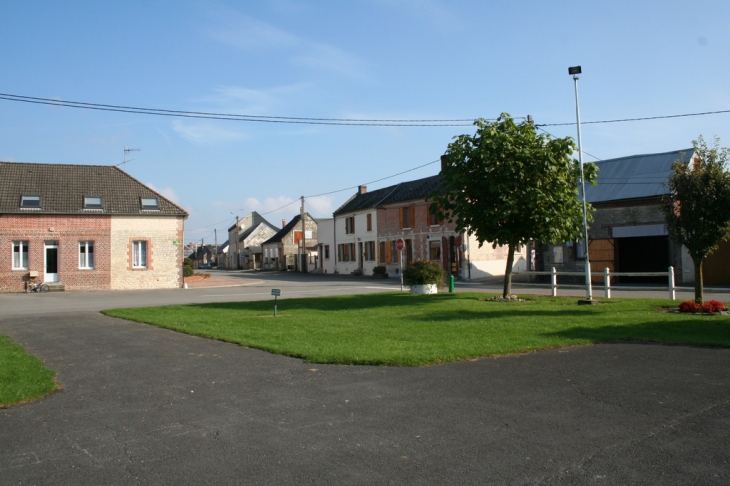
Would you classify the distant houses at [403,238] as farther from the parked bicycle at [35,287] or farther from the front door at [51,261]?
the parked bicycle at [35,287]

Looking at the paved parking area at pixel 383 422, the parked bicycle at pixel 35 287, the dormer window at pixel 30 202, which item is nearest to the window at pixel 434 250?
the parked bicycle at pixel 35 287

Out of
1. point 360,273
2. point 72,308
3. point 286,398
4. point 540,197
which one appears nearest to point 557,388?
point 286,398

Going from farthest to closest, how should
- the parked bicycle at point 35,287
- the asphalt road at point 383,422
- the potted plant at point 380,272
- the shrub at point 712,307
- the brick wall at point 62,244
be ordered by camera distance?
1. the potted plant at point 380,272
2. the brick wall at point 62,244
3. the parked bicycle at point 35,287
4. the shrub at point 712,307
5. the asphalt road at point 383,422

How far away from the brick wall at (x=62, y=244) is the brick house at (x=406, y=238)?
19.1m

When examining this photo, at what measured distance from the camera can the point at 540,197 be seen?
18.8 metres

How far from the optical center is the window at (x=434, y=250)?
141 ft

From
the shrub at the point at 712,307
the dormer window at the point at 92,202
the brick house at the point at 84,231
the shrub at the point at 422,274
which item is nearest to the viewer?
the shrub at the point at 712,307

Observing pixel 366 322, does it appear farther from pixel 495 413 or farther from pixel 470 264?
pixel 470 264

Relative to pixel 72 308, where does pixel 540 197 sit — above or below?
above

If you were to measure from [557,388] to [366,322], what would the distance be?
24.8ft

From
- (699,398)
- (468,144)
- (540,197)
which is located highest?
(468,144)

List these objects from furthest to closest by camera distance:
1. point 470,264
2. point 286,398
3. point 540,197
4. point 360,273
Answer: point 360,273
point 470,264
point 540,197
point 286,398

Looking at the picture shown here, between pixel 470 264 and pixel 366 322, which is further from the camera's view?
pixel 470 264

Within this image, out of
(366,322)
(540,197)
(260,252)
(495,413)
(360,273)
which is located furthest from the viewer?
(260,252)
